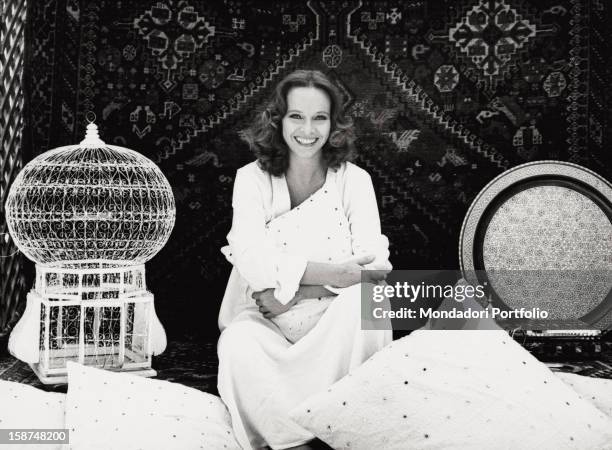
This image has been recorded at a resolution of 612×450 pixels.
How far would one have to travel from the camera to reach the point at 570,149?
3.32 m

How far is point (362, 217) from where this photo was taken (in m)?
2.56

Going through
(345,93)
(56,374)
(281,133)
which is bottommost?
(56,374)

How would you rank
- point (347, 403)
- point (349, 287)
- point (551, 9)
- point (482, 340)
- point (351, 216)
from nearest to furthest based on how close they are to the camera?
1. point (347, 403)
2. point (482, 340)
3. point (349, 287)
4. point (351, 216)
5. point (551, 9)

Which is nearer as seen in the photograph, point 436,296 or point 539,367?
point 539,367

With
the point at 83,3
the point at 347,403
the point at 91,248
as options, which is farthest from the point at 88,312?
the point at 347,403

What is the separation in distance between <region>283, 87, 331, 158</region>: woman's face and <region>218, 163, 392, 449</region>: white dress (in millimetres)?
128

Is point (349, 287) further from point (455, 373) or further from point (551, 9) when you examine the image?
point (551, 9)

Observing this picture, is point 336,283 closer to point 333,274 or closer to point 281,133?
point 333,274

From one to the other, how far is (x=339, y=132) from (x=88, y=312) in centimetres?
157

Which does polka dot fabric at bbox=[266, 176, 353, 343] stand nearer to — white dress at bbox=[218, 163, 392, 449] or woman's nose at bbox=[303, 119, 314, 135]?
white dress at bbox=[218, 163, 392, 449]

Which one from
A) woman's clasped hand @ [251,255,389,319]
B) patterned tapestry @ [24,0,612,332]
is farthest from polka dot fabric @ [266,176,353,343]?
patterned tapestry @ [24,0,612,332]

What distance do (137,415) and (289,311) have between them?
0.69 m

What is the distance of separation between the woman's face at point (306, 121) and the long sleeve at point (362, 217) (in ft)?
0.57

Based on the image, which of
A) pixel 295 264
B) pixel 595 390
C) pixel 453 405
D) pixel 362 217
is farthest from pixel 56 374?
pixel 595 390
